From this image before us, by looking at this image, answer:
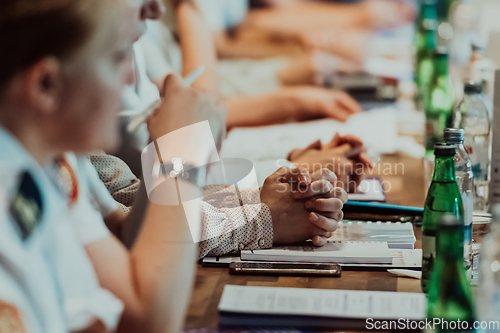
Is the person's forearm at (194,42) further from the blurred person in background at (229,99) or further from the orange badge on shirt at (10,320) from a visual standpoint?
the orange badge on shirt at (10,320)

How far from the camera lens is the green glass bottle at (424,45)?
6.89ft

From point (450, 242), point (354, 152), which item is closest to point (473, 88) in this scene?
point (354, 152)

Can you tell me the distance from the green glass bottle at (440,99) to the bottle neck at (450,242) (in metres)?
1.11

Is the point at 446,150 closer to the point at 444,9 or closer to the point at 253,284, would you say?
the point at 253,284

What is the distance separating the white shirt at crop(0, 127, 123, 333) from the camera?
0.48 m

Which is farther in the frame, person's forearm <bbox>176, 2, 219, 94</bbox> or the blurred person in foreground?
person's forearm <bbox>176, 2, 219, 94</bbox>

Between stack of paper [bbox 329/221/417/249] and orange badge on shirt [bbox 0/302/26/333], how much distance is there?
545 mm

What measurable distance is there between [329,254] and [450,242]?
0.31 meters

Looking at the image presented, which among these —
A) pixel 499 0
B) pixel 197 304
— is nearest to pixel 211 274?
pixel 197 304

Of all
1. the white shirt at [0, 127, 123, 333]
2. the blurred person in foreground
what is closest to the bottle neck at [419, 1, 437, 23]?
the blurred person in foreground

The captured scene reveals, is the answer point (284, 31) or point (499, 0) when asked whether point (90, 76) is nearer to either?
point (284, 31)

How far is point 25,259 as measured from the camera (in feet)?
1.60

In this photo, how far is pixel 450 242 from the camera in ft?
1.65

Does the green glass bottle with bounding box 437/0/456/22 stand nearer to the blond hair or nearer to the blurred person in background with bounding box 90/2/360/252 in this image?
the blurred person in background with bounding box 90/2/360/252
